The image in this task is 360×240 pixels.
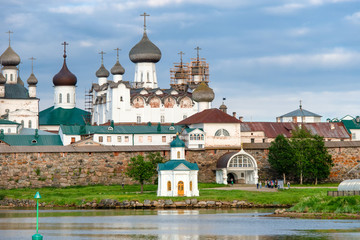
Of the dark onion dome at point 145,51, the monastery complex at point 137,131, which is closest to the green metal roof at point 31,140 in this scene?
the monastery complex at point 137,131

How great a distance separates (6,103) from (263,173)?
102ft

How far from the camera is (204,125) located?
69812 mm

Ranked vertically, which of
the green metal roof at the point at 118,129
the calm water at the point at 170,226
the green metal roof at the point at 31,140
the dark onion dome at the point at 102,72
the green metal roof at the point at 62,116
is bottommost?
the calm water at the point at 170,226

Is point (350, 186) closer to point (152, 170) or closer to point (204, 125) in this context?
point (152, 170)

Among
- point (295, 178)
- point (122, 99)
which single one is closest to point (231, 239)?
point (295, 178)

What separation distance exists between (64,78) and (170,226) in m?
50.7

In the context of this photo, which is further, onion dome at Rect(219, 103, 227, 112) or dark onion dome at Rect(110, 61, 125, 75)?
dark onion dome at Rect(110, 61, 125, 75)

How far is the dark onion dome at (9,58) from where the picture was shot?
8988cm

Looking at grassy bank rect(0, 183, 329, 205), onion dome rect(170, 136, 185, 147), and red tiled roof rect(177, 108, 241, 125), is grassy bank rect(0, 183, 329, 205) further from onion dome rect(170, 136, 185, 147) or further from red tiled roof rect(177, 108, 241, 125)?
red tiled roof rect(177, 108, 241, 125)

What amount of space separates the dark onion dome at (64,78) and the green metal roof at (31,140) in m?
18.5

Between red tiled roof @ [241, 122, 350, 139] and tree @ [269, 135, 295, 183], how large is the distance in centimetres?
907

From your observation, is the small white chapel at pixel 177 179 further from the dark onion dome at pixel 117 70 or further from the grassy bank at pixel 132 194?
the dark onion dome at pixel 117 70

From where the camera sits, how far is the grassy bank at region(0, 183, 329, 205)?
5178 centimetres

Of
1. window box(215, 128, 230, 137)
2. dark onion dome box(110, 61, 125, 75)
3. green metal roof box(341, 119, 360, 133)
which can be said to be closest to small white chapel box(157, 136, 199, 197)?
window box(215, 128, 230, 137)
